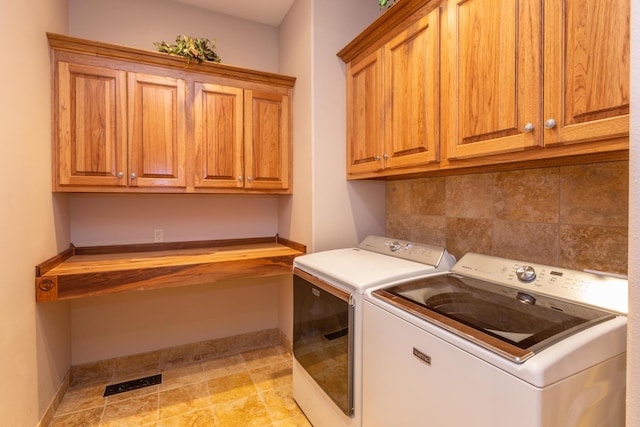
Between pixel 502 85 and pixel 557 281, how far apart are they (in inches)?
31.0

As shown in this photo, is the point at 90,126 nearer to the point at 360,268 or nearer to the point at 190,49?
A: the point at 190,49

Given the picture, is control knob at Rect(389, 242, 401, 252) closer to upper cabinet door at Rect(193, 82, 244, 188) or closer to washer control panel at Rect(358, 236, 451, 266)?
washer control panel at Rect(358, 236, 451, 266)

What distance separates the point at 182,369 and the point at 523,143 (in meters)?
2.62

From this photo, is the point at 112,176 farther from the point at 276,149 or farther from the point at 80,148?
the point at 276,149

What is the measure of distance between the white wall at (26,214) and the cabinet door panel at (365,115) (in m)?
1.81

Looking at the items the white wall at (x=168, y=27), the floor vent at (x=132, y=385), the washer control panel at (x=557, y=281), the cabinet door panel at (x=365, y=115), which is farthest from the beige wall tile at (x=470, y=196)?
the floor vent at (x=132, y=385)

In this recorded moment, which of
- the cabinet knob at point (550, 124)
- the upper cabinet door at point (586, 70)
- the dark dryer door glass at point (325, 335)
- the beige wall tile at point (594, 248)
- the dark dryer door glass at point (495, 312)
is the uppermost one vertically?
the upper cabinet door at point (586, 70)

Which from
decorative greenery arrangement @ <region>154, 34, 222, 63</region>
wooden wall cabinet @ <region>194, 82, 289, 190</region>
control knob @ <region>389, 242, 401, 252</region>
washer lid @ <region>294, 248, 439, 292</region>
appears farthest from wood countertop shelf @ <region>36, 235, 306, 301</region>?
decorative greenery arrangement @ <region>154, 34, 222, 63</region>

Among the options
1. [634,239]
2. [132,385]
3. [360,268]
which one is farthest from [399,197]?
[132,385]

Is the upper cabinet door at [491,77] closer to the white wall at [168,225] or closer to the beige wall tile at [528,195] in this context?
the beige wall tile at [528,195]

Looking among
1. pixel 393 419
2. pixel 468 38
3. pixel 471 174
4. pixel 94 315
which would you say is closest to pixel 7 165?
pixel 94 315

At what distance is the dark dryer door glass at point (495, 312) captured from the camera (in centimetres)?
88

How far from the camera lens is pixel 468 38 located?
136 centimetres

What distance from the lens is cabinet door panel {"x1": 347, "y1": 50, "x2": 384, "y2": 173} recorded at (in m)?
1.95
